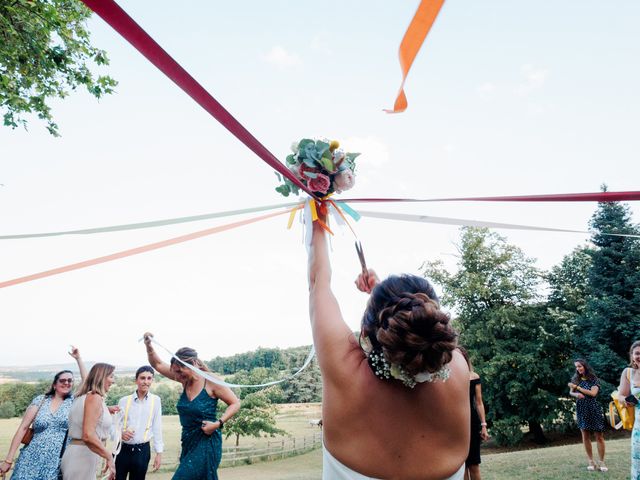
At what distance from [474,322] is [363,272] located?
2468 cm

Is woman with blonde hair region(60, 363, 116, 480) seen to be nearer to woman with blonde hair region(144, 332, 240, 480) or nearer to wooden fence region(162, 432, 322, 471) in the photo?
woman with blonde hair region(144, 332, 240, 480)

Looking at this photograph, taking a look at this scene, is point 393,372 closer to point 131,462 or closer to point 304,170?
point 304,170

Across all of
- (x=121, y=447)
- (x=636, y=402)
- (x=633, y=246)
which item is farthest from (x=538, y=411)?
(x=121, y=447)

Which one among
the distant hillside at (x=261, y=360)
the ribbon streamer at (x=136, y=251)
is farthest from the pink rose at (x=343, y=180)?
the distant hillside at (x=261, y=360)

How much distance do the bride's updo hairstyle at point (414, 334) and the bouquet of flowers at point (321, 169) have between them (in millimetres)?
945

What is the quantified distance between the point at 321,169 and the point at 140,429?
4611 millimetres

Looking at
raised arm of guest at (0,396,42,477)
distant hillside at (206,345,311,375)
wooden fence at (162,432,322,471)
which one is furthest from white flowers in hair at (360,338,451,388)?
wooden fence at (162,432,322,471)

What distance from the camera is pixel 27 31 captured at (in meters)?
5.53

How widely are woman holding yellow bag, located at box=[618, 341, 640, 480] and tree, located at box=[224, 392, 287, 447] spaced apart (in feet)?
62.9

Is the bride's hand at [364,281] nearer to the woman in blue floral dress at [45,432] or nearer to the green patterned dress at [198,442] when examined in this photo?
the green patterned dress at [198,442]

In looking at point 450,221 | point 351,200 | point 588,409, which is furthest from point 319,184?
point 588,409

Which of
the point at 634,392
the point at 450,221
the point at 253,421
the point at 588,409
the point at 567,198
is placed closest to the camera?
the point at 567,198

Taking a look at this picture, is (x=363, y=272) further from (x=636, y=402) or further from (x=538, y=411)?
(x=538, y=411)

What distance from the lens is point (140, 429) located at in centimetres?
540
